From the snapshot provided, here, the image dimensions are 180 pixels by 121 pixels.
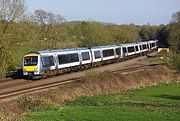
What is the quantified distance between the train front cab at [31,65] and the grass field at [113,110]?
361 inches

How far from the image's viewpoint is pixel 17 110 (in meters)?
20.5

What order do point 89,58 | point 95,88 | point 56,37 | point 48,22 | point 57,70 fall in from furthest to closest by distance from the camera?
point 48,22 → point 56,37 → point 89,58 → point 57,70 → point 95,88

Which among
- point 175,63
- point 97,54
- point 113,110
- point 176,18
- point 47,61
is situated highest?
point 176,18

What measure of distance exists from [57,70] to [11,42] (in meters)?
5.53

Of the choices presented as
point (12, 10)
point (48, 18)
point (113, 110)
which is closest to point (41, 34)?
point (48, 18)

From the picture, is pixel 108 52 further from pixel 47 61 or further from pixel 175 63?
pixel 47 61

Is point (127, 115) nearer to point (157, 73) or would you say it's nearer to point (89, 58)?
point (157, 73)

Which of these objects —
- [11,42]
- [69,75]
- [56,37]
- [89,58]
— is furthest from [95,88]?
[56,37]

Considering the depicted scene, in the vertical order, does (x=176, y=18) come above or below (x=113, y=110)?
above

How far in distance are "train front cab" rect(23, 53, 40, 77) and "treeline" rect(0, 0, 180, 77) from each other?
2.30 m

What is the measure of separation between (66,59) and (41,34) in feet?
77.1

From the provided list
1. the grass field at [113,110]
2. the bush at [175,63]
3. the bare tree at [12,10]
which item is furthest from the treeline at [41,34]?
the bush at [175,63]

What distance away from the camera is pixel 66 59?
4169cm

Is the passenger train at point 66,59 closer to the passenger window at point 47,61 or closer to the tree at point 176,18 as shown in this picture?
the passenger window at point 47,61
